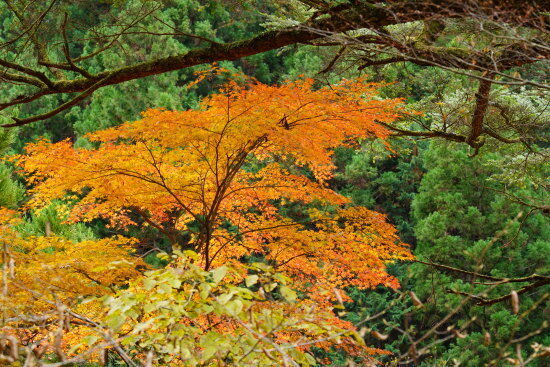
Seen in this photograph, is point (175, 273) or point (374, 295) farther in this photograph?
point (374, 295)

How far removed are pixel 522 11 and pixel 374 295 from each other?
11.5m

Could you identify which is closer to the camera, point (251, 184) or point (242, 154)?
point (242, 154)

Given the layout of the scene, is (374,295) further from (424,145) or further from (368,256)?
(368,256)

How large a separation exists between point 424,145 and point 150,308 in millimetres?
15045

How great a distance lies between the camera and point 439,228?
36.6 ft

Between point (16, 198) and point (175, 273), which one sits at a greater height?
point (175, 273)

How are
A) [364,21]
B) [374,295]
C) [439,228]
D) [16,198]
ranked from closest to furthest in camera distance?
[364,21] < [16,198] < [439,228] < [374,295]

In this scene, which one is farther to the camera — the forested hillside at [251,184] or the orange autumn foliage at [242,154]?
the orange autumn foliage at [242,154]

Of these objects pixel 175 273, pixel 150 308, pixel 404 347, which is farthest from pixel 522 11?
pixel 404 347

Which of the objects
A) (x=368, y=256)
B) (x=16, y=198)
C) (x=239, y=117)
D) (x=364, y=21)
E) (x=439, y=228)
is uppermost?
(x=364, y=21)

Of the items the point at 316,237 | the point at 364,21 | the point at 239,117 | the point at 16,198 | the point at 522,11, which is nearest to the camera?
the point at 522,11

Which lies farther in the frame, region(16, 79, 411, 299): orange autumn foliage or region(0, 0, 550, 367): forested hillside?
region(16, 79, 411, 299): orange autumn foliage

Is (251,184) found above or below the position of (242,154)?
below

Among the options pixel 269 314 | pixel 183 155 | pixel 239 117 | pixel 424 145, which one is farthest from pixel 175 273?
pixel 424 145
